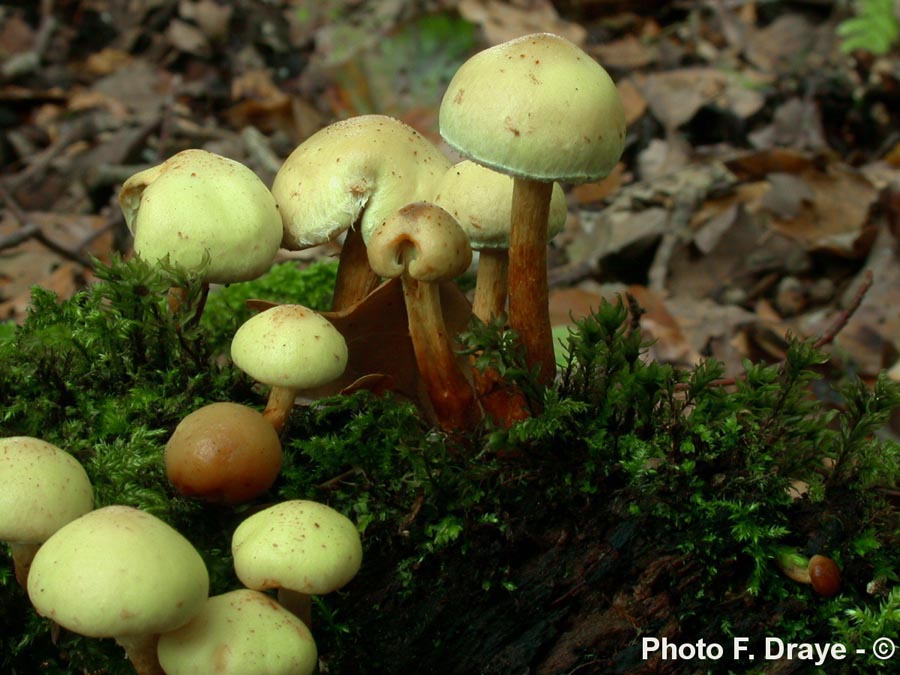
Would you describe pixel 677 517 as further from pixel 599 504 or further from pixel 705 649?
pixel 705 649

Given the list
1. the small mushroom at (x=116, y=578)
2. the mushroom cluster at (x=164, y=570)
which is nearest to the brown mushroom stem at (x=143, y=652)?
the mushroom cluster at (x=164, y=570)

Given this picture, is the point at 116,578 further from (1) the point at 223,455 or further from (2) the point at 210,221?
(2) the point at 210,221

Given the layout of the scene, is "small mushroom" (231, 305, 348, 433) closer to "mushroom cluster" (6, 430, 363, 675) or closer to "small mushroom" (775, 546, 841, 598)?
"mushroom cluster" (6, 430, 363, 675)

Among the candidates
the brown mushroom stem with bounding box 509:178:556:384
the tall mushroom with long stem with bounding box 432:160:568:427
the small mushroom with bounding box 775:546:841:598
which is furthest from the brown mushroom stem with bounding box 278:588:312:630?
the small mushroom with bounding box 775:546:841:598

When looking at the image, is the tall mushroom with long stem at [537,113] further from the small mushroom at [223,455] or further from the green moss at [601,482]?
the small mushroom at [223,455]

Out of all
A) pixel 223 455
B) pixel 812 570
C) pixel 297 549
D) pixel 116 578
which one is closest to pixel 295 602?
pixel 297 549
